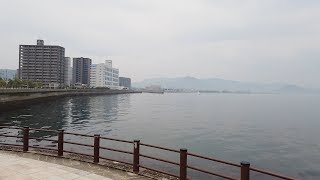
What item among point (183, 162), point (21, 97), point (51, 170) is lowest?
point (51, 170)

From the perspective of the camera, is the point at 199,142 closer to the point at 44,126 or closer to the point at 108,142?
the point at 108,142

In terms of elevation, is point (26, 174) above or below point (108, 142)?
above

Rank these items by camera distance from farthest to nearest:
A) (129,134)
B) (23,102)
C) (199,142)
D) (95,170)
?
(23,102)
(129,134)
(199,142)
(95,170)

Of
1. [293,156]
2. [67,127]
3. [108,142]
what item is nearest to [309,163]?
[293,156]

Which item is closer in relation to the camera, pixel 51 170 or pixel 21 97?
pixel 51 170

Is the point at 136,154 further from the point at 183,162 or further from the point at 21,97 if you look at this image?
the point at 21,97

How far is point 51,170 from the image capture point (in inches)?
563

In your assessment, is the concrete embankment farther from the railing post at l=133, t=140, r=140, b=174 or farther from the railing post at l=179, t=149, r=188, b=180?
the railing post at l=179, t=149, r=188, b=180

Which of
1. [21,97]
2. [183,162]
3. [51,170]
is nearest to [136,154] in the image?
[183,162]

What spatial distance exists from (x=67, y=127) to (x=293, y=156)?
38912mm

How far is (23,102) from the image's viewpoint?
103m

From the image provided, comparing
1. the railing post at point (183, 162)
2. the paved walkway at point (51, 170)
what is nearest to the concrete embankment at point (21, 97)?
the paved walkway at point (51, 170)

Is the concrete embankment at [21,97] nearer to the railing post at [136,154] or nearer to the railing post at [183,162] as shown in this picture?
the railing post at [136,154]

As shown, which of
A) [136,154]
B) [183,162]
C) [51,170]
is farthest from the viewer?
[136,154]
